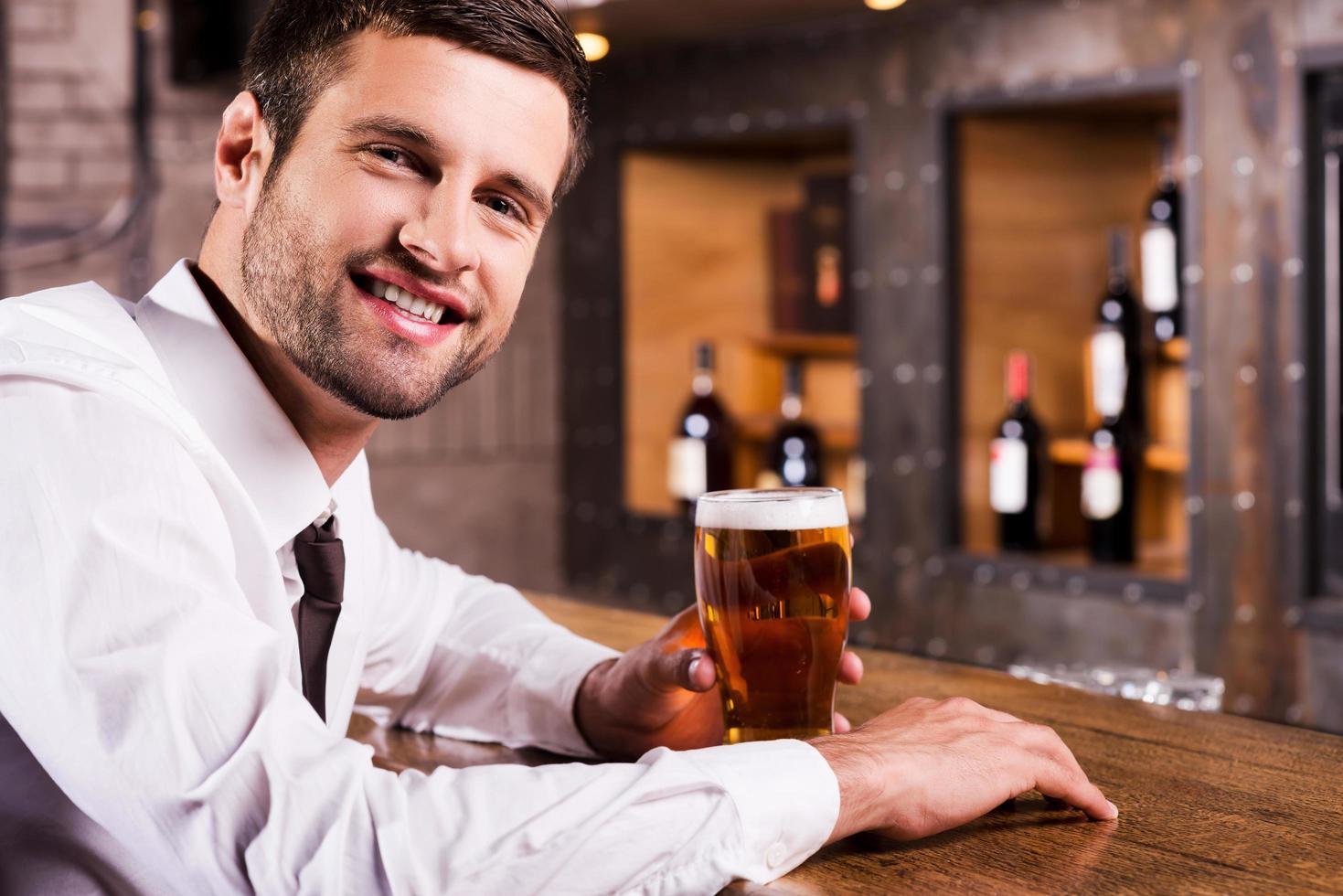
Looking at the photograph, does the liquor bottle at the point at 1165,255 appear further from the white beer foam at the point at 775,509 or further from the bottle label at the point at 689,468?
the white beer foam at the point at 775,509

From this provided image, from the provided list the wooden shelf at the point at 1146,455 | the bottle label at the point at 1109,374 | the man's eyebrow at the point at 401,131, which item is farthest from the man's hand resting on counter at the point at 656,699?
the bottle label at the point at 1109,374

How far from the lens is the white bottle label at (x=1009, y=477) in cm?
279

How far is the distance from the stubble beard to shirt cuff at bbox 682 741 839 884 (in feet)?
1.12

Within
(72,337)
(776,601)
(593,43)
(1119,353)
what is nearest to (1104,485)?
(1119,353)

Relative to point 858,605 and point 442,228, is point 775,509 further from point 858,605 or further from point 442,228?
point 442,228

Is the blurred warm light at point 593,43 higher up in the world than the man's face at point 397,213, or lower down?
higher up

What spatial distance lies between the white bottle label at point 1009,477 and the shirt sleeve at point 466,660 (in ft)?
5.78

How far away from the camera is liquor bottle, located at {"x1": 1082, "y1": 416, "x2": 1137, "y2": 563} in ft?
8.75

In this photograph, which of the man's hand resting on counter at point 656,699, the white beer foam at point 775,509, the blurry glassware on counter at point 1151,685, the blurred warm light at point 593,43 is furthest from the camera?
the blurred warm light at point 593,43

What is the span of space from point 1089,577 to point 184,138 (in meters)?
2.36

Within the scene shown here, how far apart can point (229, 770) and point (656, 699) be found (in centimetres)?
37

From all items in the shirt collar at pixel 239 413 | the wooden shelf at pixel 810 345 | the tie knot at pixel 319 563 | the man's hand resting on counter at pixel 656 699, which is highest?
the wooden shelf at pixel 810 345

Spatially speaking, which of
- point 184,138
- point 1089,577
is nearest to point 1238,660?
point 1089,577

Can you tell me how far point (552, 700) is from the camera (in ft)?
3.39
